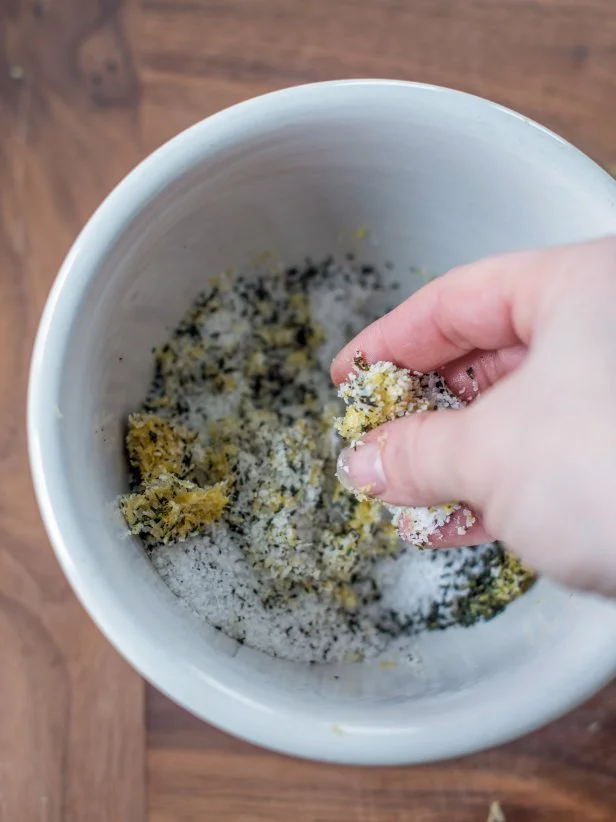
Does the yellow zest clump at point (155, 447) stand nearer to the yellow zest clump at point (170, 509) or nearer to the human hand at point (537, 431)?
the yellow zest clump at point (170, 509)

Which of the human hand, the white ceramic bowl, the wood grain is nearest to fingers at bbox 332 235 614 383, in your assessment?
the human hand

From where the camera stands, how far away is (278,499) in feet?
2.03

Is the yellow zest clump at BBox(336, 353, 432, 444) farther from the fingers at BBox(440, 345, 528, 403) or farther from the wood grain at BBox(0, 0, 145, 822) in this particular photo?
the wood grain at BBox(0, 0, 145, 822)

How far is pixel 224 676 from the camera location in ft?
1.67

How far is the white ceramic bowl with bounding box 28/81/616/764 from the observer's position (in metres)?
0.50

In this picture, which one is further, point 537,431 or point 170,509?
point 170,509

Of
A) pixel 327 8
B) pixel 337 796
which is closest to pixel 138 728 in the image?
pixel 337 796

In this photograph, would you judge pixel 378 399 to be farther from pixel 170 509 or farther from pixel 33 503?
pixel 33 503

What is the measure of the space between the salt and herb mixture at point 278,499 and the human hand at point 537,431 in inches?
4.6

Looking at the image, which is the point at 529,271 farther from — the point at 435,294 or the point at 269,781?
the point at 269,781

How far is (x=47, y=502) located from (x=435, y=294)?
0.87ft

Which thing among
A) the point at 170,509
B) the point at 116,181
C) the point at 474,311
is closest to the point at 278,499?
the point at 170,509

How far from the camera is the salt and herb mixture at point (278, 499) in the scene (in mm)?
576

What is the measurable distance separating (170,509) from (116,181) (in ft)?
1.07
